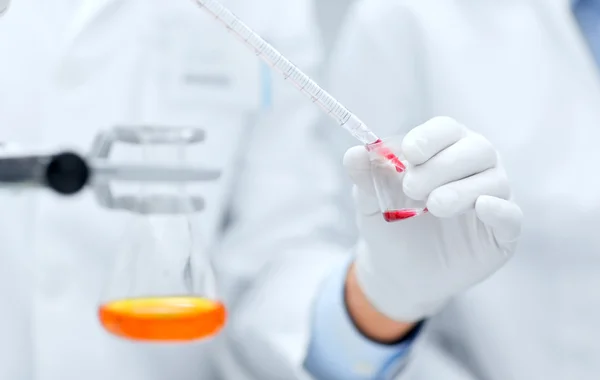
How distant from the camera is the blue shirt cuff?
79 centimetres

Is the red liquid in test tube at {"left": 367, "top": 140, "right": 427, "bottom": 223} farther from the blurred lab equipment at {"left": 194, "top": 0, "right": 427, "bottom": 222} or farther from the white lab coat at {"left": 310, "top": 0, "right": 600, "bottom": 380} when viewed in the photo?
the white lab coat at {"left": 310, "top": 0, "right": 600, "bottom": 380}

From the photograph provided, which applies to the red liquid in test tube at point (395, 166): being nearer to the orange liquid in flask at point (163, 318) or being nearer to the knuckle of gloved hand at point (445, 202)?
the knuckle of gloved hand at point (445, 202)

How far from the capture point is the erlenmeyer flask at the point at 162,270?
1.87 feet

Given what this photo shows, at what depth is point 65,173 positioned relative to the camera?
477mm

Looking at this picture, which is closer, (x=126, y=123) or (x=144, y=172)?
(x=144, y=172)

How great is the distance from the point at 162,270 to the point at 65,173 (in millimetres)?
167

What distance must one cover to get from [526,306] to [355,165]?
384mm

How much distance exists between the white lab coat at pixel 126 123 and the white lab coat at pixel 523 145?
135mm

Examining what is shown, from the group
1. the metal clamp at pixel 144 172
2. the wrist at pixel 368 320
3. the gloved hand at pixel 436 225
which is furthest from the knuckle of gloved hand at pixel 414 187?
the wrist at pixel 368 320

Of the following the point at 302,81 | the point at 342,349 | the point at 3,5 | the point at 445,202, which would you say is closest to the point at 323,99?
the point at 302,81

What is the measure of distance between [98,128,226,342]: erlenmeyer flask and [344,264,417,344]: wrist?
0.18m

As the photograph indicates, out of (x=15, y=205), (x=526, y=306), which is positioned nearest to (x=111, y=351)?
(x=15, y=205)

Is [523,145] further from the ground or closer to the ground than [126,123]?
closer to the ground

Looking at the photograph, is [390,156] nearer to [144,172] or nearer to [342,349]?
[144,172]
